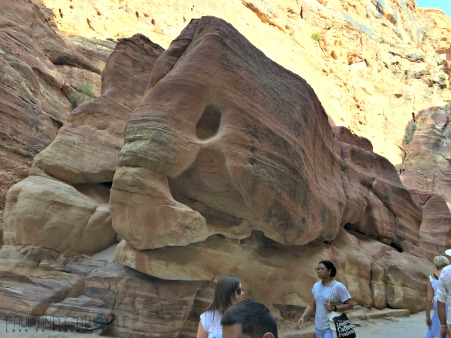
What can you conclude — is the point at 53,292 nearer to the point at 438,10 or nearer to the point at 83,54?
the point at 83,54

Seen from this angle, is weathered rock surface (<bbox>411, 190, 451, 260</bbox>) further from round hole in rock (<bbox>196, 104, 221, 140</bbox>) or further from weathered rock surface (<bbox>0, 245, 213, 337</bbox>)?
weathered rock surface (<bbox>0, 245, 213, 337</bbox>)

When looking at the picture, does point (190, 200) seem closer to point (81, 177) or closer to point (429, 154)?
point (81, 177)

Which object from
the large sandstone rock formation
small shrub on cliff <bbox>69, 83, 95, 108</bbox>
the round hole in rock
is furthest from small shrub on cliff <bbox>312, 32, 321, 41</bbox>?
the round hole in rock

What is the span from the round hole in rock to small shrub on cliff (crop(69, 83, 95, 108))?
24.9 ft

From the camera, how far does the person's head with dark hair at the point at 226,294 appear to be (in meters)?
2.76

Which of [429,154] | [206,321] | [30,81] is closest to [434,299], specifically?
[206,321]

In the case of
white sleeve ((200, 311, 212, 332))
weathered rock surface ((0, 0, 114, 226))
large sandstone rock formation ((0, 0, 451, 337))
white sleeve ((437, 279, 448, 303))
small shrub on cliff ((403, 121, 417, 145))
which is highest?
small shrub on cliff ((403, 121, 417, 145))

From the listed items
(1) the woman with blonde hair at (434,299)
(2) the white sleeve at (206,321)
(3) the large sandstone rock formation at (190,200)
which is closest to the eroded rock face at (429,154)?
(3) the large sandstone rock formation at (190,200)

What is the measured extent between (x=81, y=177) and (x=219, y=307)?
489cm

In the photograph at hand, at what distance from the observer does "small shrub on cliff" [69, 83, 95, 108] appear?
1265 centimetres

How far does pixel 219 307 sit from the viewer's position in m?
2.76

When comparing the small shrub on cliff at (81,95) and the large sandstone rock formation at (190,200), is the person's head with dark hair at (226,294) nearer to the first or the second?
the large sandstone rock formation at (190,200)

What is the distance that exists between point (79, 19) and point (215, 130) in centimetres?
1588

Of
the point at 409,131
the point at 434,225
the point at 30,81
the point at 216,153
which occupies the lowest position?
the point at 216,153
